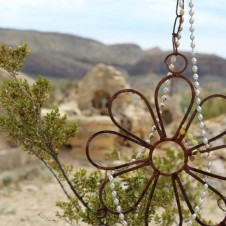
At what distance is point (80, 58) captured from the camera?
78500 millimetres

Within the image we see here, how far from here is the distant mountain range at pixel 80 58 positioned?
73000 mm

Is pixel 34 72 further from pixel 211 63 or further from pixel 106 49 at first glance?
pixel 211 63

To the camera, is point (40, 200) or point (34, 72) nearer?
point (40, 200)

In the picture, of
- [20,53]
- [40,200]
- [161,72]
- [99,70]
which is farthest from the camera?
[161,72]

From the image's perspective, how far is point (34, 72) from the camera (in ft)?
241

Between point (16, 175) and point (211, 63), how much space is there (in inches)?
2835

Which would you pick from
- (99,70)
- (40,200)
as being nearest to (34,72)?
(99,70)

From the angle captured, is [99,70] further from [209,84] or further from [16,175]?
[209,84]

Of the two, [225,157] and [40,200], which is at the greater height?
[225,157]

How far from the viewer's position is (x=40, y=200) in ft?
31.3

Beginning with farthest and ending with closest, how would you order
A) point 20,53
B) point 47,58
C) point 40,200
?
point 47,58 → point 40,200 → point 20,53

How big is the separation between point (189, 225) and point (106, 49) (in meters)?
80.2

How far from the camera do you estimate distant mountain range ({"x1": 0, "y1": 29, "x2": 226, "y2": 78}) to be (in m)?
73.0

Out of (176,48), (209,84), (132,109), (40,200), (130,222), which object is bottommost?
(130,222)
